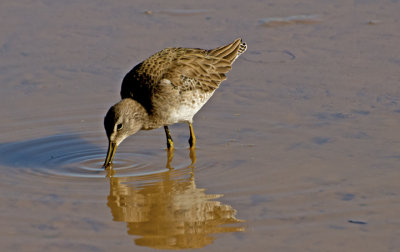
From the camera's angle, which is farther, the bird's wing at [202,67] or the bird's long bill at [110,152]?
the bird's wing at [202,67]

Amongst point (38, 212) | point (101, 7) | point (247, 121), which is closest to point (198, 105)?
point (247, 121)

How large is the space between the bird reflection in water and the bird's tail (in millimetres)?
2394

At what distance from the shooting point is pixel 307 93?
11258 mm

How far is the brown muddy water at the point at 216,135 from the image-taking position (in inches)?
303

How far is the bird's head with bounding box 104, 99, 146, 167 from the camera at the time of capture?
960 cm

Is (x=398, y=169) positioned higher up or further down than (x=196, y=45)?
further down

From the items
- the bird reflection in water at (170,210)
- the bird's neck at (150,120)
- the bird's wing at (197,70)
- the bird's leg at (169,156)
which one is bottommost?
the bird reflection in water at (170,210)

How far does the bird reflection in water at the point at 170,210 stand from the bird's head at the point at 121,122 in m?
0.67

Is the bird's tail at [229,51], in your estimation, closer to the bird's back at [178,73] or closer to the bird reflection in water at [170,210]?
the bird's back at [178,73]

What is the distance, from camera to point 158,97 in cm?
999

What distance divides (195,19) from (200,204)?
605cm

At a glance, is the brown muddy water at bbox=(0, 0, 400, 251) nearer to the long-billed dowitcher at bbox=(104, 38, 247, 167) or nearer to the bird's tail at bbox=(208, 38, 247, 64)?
the long-billed dowitcher at bbox=(104, 38, 247, 167)

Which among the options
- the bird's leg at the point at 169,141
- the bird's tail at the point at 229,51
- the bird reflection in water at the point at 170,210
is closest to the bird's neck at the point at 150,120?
the bird's leg at the point at 169,141

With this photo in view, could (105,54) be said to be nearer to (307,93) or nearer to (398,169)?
(307,93)
